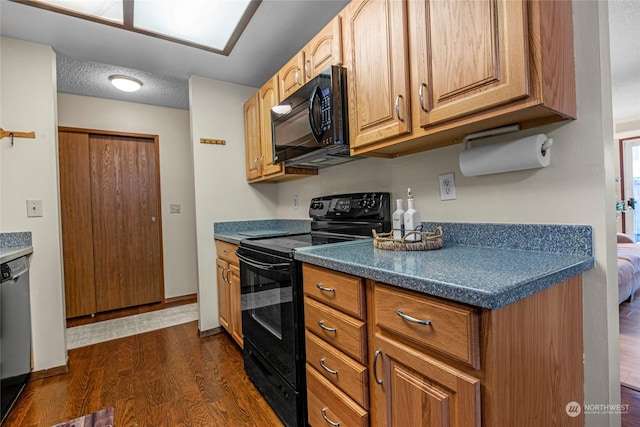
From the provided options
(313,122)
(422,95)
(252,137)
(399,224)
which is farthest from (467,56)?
(252,137)

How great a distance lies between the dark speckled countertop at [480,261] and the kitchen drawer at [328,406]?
486mm

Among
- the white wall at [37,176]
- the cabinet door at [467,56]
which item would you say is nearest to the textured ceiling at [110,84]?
the white wall at [37,176]

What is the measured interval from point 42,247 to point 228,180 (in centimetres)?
140

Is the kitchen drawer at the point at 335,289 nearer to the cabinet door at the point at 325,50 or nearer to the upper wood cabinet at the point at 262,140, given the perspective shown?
the cabinet door at the point at 325,50

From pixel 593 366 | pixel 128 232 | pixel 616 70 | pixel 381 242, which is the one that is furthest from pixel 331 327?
pixel 616 70

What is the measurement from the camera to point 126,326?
9.56 feet

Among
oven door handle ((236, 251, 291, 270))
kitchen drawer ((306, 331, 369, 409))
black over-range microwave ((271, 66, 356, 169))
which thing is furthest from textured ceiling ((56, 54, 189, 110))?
kitchen drawer ((306, 331, 369, 409))

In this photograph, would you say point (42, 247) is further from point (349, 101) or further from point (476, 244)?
point (476, 244)

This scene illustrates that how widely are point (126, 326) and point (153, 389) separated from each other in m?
1.38

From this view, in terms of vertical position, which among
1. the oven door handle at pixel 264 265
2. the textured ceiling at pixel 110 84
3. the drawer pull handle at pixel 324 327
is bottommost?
the drawer pull handle at pixel 324 327

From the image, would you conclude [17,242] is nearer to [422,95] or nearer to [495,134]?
[422,95]

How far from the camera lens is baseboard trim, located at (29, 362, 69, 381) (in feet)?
6.67

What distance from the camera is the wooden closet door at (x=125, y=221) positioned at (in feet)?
10.8

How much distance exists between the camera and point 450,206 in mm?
1403
